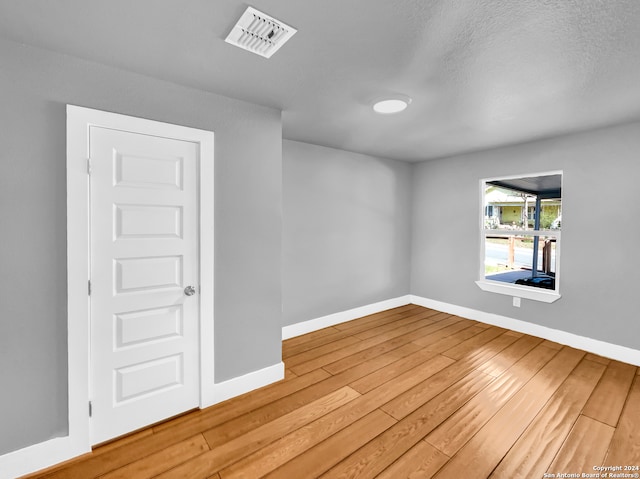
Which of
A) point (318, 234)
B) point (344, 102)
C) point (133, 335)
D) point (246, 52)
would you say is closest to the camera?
point (246, 52)

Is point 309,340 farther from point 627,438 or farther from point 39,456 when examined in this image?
point 627,438

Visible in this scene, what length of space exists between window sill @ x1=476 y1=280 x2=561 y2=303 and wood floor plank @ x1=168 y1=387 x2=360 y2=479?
105 inches

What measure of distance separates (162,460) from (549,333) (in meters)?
4.07

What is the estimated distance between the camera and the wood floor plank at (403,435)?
5.37ft

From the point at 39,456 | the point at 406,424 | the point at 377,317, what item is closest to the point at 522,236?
the point at 377,317

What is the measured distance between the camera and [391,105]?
2.37 meters

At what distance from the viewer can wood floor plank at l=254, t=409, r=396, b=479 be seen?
1.63 meters

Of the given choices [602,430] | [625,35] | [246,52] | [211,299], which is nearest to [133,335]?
[211,299]

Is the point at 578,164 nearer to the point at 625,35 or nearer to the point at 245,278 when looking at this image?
the point at 625,35

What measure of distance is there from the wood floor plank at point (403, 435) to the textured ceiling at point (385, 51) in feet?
7.92

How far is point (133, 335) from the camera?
1935 millimetres

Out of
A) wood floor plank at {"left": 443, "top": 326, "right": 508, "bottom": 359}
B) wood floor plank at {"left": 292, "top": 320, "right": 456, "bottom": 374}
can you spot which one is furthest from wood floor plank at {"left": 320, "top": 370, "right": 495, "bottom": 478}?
wood floor plank at {"left": 292, "top": 320, "right": 456, "bottom": 374}

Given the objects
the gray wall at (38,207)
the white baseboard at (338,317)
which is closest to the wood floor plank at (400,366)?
the white baseboard at (338,317)

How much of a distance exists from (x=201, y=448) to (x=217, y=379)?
527 millimetres
